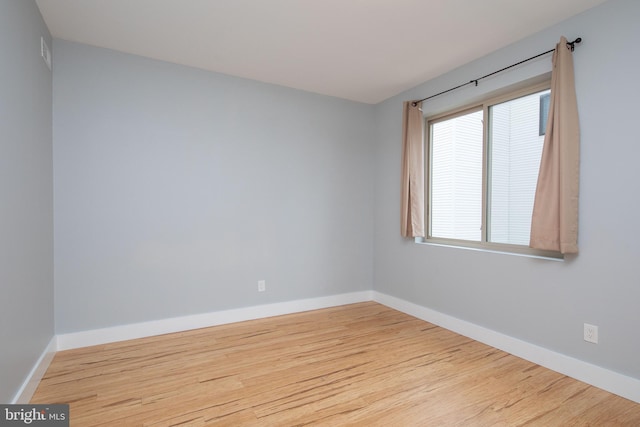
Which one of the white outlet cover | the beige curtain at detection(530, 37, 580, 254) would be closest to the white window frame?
the beige curtain at detection(530, 37, 580, 254)

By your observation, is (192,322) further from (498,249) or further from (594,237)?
(594,237)

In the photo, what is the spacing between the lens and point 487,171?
298cm

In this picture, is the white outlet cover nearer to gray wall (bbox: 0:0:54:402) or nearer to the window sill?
gray wall (bbox: 0:0:54:402)

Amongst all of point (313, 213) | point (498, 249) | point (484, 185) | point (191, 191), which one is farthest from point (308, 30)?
point (498, 249)

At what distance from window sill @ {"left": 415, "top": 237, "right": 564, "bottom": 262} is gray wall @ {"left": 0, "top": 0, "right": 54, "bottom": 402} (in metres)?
3.38

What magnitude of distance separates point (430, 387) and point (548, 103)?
2407mm

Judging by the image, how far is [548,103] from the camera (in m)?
2.56

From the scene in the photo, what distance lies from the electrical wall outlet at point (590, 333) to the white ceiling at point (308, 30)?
221 centimetres

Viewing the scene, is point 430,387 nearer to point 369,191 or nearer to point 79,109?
point 369,191

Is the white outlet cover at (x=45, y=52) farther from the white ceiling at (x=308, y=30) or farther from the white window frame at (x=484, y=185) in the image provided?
the white window frame at (x=484, y=185)

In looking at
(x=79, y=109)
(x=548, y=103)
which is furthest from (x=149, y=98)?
(x=548, y=103)

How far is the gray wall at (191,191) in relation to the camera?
2.70 m

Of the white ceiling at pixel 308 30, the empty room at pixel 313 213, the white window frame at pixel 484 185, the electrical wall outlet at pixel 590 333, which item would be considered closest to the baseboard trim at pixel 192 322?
the empty room at pixel 313 213

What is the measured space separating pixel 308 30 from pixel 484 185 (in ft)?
6.92
